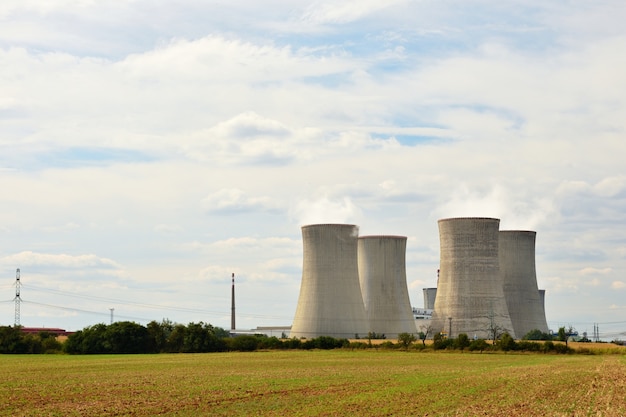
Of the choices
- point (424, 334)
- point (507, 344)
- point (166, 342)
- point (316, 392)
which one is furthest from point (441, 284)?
point (316, 392)

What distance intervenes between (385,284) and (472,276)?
8741 millimetres

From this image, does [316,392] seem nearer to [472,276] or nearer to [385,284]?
[472,276]

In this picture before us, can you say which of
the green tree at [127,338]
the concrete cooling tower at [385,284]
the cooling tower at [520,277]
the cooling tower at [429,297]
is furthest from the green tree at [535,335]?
the cooling tower at [429,297]

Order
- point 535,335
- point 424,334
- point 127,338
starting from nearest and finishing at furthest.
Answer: point 127,338 → point 535,335 → point 424,334

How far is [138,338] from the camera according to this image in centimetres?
5744

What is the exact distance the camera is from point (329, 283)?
203 feet

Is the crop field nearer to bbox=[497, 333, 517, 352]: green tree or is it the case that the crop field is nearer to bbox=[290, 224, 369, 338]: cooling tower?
bbox=[497, 333, 517, 352]: green tree

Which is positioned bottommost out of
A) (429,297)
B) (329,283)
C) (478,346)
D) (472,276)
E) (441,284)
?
(478,346)

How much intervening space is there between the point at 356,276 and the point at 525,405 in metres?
44.0

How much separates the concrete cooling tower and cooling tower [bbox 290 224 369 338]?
5.11 metres

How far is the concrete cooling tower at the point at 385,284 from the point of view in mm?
68375

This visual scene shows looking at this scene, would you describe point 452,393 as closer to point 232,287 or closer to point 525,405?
point 525,405

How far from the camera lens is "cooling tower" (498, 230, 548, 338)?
226 feet

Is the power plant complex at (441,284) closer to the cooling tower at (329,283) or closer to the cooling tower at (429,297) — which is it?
the cooling tower at (329,283)
